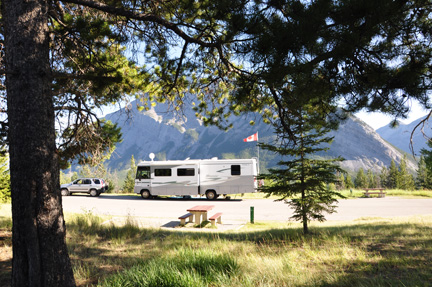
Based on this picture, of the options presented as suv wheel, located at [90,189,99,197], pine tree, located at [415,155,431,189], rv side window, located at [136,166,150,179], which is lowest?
pine tree, located at [415,155,431,189]

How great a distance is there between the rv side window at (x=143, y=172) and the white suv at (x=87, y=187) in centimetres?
A: 532

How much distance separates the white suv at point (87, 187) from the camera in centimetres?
2694

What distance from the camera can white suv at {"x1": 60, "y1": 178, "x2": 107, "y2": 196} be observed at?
26938 millimetres

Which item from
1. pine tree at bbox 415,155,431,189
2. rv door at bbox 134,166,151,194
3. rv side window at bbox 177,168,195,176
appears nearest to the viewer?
rv side window at bbox 177,168,195,176

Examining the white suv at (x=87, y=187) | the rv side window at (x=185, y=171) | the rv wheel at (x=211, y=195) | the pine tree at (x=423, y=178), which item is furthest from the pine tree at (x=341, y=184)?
the white suv at (x=87, y=187)

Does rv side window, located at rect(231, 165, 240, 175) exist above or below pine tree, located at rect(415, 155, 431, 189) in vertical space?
above

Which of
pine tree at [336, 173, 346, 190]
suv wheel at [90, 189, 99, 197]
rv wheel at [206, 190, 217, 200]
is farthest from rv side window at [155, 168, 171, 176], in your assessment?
pine tree at [336, 173, 346, 190]

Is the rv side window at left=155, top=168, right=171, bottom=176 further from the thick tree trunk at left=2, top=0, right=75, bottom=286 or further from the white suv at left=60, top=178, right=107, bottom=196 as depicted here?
the thick tree trunk at left=2, top=0, right=75, bottom=286

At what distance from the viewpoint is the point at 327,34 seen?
3.74 metres

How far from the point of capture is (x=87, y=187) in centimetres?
2708

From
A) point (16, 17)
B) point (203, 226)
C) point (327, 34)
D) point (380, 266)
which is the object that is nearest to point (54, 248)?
point (16, 17)

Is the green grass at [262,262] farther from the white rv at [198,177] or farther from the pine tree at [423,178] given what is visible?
the pine tree at [423,178]

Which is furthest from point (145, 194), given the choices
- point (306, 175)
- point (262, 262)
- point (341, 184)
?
point (262, 262)

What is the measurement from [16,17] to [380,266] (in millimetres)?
6659
